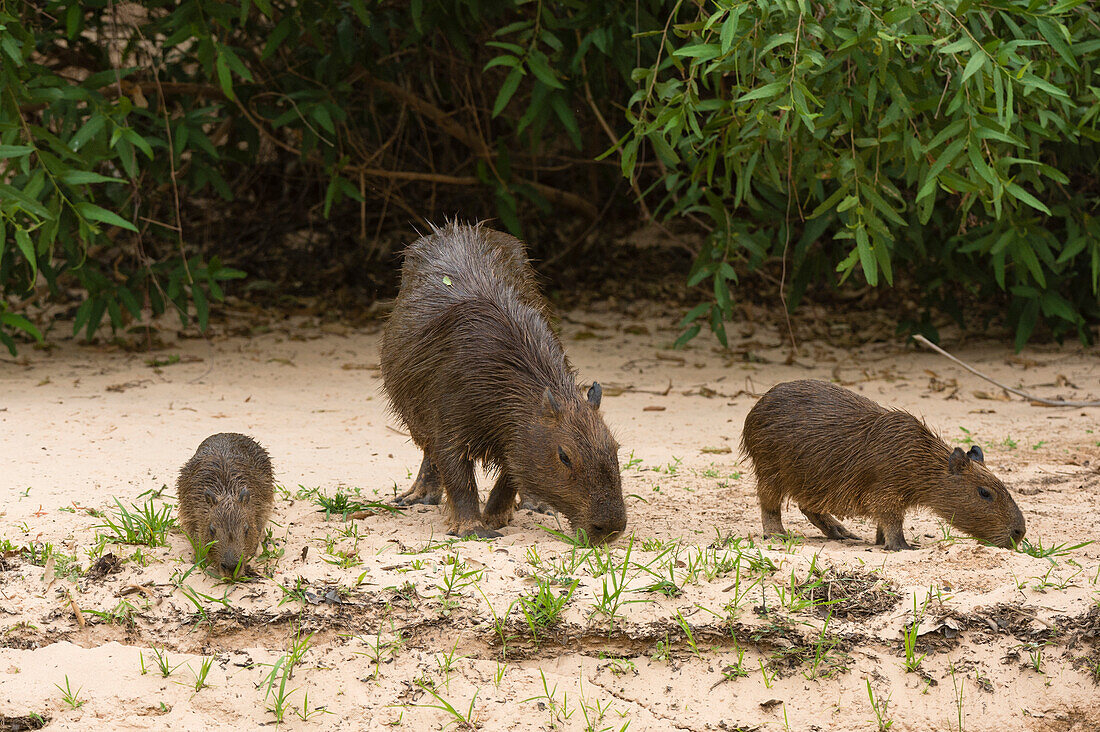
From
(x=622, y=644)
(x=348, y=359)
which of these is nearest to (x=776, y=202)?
(x=348, y=359)

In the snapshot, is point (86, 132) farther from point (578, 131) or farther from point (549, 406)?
point (549, 406)

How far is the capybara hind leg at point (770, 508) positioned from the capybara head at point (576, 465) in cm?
79

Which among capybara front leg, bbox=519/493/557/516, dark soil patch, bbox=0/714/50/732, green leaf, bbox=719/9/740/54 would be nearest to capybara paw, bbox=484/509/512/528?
capybara front leg, bbox=519/493/557/516

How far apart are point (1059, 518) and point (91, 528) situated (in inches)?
151

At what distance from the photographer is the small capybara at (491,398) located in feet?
12.8

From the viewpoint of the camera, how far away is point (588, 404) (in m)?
4.07

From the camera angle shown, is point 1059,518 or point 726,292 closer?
point 1059,518

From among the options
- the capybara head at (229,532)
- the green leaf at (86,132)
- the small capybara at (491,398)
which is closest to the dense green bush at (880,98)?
the small capybara at (491,398)

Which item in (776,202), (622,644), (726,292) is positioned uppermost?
(776,202)

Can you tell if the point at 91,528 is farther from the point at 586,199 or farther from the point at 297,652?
the point at 586,199

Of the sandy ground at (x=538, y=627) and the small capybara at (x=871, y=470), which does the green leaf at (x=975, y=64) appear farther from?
the sandy ground at (x=538, y=627)

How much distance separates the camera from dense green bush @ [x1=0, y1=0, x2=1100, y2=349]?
15.5 ft

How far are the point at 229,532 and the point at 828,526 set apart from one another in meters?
2.41

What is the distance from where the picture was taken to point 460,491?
4305mm
